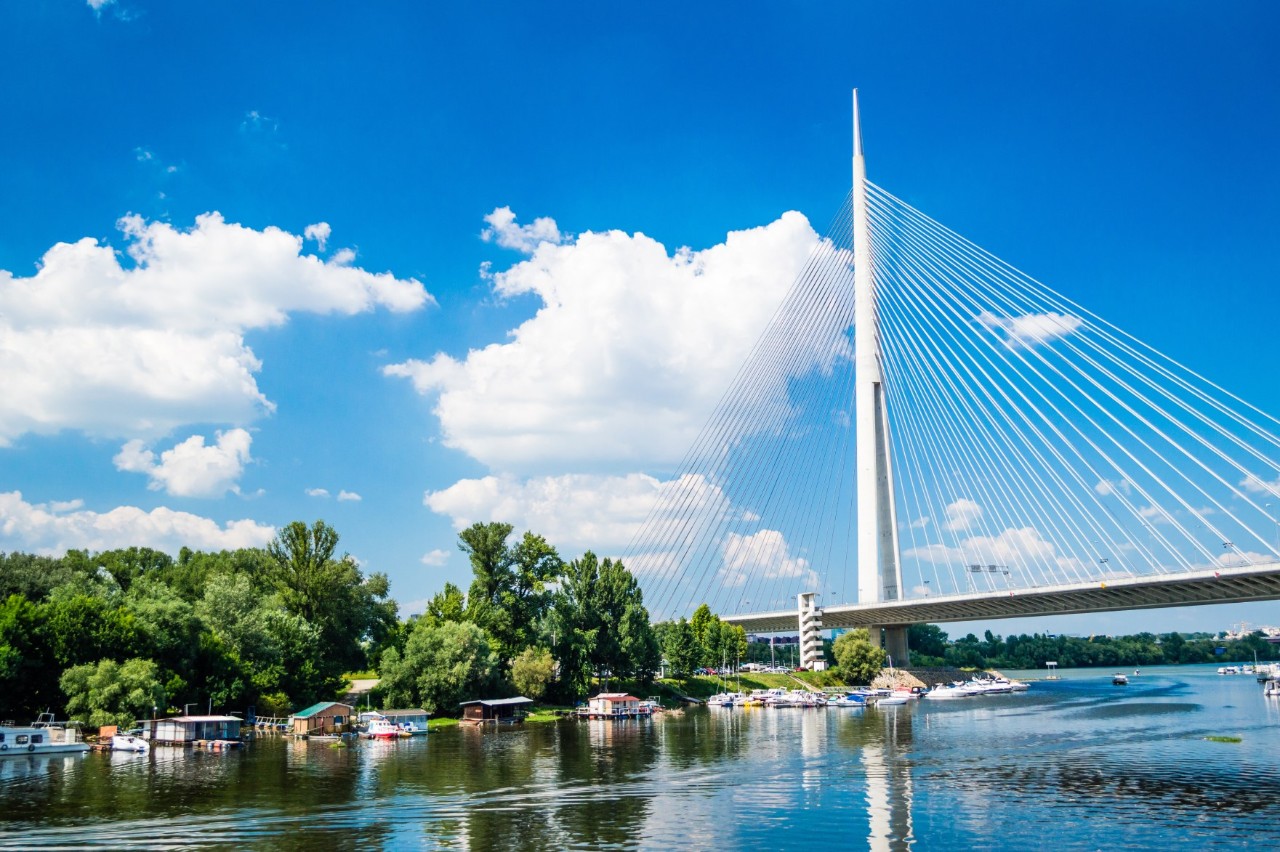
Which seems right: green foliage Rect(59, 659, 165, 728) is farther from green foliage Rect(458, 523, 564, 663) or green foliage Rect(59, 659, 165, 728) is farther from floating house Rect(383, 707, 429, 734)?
green foliage Rect(458, 523, 564, 663)

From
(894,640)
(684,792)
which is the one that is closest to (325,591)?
(684,792)

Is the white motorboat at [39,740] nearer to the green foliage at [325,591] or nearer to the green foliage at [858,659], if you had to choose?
the green foliage at [325,591]

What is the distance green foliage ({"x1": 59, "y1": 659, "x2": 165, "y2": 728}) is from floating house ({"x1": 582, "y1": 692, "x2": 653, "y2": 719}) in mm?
37715

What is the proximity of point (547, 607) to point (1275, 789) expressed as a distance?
65155mm

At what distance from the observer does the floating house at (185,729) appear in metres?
56.9

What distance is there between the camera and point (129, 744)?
53.4 metres

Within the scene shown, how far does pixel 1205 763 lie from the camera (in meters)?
43.9

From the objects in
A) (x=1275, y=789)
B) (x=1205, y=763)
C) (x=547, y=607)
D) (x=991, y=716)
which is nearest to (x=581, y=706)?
(x=547, y=607)

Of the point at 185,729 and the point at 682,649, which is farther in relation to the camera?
the point at 682,649

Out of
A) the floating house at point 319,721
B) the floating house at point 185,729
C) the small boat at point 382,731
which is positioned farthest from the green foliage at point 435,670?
the floating house at point 185,729

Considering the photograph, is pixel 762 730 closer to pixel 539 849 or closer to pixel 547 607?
pixel 547 607

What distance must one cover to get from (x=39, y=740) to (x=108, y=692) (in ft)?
14.3

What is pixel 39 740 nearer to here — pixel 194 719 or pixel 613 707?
pixel 194 719

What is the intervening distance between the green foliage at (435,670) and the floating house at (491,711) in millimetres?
1424
